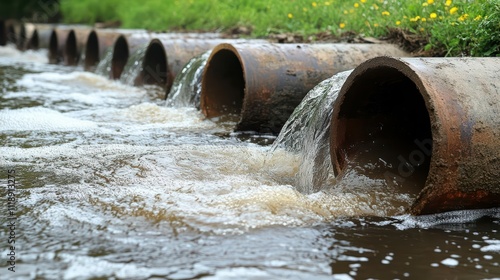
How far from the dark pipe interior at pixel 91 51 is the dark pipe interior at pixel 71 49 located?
98 cm

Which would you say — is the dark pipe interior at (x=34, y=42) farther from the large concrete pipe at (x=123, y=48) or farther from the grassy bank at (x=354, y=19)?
the large concrete pipe at (x=123, y=48)

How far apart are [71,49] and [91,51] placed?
4.67ft

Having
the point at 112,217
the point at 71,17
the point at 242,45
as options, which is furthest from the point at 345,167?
the point at 71,17

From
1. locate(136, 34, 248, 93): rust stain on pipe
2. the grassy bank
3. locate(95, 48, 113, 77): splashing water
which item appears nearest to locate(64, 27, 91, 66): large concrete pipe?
the grassy bank

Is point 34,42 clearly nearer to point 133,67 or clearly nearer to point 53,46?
point 53,46

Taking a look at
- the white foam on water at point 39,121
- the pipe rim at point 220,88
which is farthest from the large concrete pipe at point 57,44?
the pipe rim at point 220,88

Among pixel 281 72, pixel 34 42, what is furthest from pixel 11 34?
pixel 281 72

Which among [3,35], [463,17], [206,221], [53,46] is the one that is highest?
[463,17]

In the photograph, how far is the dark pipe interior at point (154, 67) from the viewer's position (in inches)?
394

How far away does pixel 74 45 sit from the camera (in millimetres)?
15031

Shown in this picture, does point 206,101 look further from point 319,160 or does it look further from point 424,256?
point 424,256

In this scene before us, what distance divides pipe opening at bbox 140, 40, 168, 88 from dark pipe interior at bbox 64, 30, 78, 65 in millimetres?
4855

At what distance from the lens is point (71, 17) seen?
74.8ft

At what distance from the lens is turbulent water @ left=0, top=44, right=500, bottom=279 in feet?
9.75
